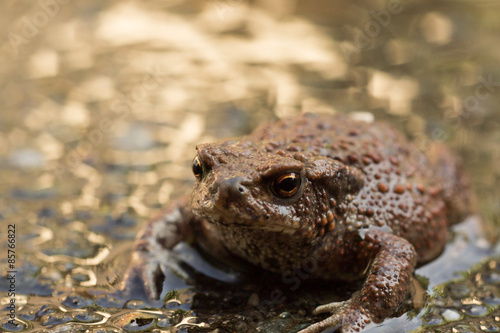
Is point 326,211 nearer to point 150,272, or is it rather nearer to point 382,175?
point 382,175

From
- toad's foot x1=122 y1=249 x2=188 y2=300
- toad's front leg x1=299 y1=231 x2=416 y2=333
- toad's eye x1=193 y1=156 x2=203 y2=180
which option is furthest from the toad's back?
toad's foot x1=122 y1=249 x2=188 y2=300

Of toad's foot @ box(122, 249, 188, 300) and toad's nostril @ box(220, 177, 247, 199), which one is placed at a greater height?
toad's nostril @ box(220, 177, 247, 199)

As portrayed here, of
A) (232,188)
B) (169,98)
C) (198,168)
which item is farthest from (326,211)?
(169,98)

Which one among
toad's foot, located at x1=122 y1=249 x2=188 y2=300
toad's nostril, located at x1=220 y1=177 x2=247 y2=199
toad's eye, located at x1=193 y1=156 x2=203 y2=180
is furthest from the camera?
toad's foot, located at x1=122 y1=249 x2=188 y2=300

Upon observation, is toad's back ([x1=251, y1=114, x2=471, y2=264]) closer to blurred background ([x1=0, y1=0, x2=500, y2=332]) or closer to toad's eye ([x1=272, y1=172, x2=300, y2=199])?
toad's eye ([x1=272, y1=172, x2=300, y2=199])

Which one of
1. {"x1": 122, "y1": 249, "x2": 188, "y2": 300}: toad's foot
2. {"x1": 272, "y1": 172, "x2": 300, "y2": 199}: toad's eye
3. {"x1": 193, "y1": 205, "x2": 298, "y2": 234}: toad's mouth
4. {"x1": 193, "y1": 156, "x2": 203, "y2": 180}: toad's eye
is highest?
{"x1": 193, "y1": 156, "x2": 203, "y2": 180}: toad's eye

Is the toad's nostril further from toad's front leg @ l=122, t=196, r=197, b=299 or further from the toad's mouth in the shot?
toad's front leg @ l=122, t=196, r=197, b=299

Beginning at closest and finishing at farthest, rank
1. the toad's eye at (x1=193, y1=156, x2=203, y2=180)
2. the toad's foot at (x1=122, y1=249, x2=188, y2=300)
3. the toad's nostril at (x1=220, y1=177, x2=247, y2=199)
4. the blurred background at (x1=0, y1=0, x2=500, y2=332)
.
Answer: the toad's nostril at (x1=220, y1=177, x2=247, y2=199)
the toad's eye at (x1=193, y1=156, x2=203, y2=180)
the toad's foot at (x1=122, y1=249, x2=188, y2=300)
the blurred background at (x1=0, y1=0, x2=500, y2=332)

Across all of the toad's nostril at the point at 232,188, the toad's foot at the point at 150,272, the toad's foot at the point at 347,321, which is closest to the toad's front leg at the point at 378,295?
the toad's foot at the point at 347,321

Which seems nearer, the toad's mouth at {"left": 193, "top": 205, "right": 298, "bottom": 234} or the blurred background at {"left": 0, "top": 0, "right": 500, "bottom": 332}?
the toad's mouth at {"left": 193, "top": 205, "right": 298, "bottom": 234}
